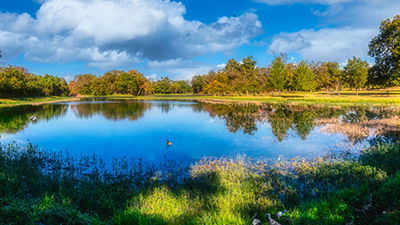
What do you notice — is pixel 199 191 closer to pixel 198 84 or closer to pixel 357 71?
pixel 357 71

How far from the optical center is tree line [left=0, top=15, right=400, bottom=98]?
5275 centimetres

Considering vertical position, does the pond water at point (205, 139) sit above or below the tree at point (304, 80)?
below

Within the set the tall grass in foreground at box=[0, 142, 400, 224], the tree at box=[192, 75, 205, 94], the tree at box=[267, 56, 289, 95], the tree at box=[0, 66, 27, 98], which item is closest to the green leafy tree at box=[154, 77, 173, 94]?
the tree at box=[192, 75, 205, 94]

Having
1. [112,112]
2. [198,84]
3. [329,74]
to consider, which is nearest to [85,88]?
[198,84]

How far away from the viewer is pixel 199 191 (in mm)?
10047

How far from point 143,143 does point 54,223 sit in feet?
48.0

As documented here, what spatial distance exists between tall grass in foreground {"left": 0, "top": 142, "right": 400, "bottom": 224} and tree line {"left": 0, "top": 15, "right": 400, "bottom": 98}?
49.9 meters

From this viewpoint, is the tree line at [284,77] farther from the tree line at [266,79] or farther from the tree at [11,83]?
the tree at [11,83]

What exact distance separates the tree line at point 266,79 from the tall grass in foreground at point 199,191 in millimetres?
49892

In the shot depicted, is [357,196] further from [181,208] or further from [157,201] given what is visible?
[157,201]

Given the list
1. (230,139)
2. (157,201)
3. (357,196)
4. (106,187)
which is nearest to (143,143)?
(230,139)

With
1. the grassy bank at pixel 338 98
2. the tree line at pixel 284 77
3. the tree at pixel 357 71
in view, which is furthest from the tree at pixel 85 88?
the tree at pixel 357 71

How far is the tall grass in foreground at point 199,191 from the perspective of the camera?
6797mm

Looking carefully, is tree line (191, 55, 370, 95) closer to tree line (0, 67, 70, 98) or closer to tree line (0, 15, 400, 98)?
tree line (0, 15, 400, 98)
